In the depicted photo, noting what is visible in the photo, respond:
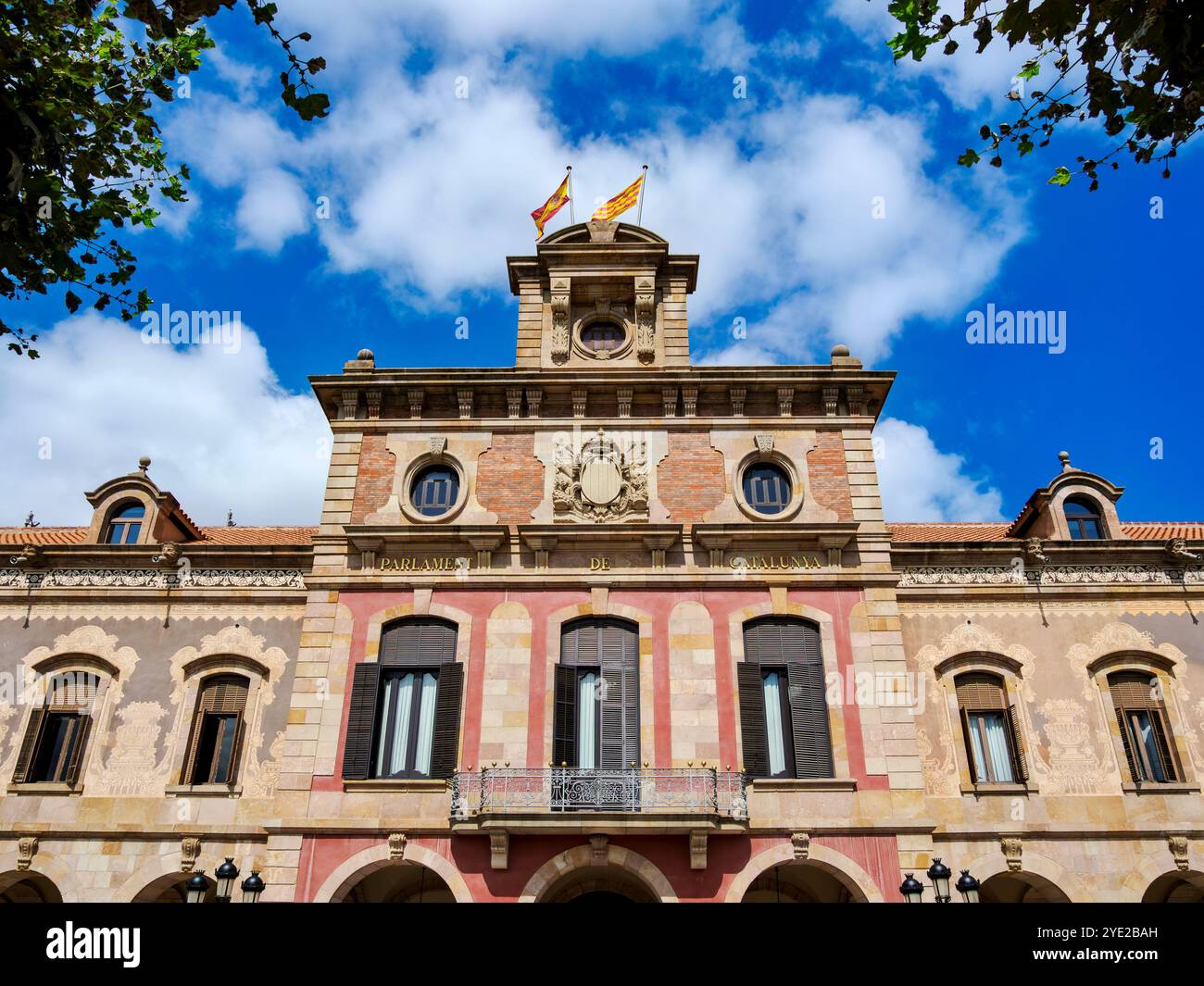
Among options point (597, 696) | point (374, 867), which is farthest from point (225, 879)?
point (597, 696)

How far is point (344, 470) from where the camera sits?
20562 mm

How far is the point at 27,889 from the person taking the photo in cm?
1905

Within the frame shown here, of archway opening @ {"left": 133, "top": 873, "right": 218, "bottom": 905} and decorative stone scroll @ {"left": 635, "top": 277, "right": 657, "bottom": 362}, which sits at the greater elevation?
decorative stone scroll @ {"left": 635, "top": 277, "right": 657, "bottom": 362}

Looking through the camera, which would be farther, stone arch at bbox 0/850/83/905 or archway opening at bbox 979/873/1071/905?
stone arch at bbox 0/850/83/905

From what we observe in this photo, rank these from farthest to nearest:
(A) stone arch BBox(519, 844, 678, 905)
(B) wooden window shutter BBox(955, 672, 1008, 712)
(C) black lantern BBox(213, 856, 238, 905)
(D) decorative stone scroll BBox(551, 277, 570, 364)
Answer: (D) decorative stone scroll BBox(551, 277, 570, 364) < (B) wooden window shutter BBox(955, 672, 1008, 712) < (A) stone arch BBox(519, 844, 678, 905) < (C) black lantern BBox(213, 856, 238, 905)

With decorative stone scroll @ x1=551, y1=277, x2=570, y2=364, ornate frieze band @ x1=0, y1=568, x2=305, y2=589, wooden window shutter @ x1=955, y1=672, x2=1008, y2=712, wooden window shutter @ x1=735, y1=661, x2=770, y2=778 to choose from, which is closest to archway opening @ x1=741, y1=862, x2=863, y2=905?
wooden window shutter @ x1=735, y1=661, x2=770, y2=778

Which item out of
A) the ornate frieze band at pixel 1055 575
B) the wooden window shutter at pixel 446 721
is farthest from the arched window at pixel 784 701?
the wooden window shutter at pixel 446 721

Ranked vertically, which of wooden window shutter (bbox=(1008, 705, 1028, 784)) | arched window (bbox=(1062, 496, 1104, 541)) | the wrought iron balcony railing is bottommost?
the wrought iron balcony railing

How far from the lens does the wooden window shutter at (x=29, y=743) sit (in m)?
18.8

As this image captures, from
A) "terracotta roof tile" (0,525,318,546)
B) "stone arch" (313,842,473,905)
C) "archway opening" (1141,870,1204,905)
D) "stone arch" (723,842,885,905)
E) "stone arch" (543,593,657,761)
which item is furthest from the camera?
"terracotta roof tile" (0,525,318,546)

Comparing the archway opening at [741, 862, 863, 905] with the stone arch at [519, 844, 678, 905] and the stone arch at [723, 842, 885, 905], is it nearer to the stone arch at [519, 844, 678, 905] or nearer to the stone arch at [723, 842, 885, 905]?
the stone arch at [723, 842, 885, 905]

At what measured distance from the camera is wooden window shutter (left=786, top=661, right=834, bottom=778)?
17.7 meters

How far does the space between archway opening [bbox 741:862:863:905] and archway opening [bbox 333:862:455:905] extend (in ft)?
19.6
